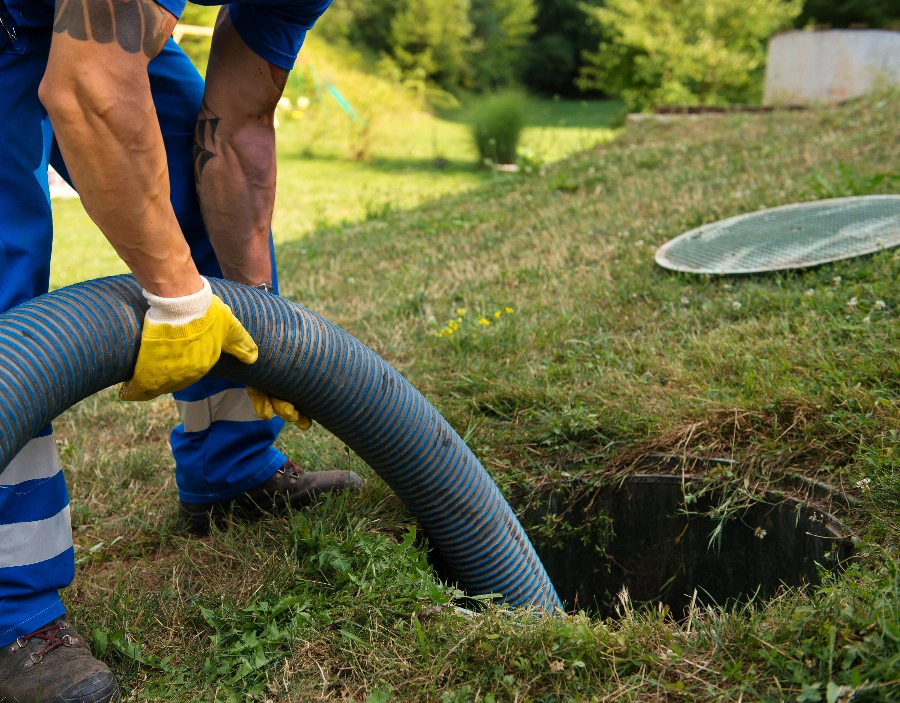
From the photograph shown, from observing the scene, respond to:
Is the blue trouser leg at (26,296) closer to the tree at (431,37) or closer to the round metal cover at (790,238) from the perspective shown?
the round metal cover at (790,238)

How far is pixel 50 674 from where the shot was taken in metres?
1.70

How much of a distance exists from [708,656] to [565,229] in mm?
3738

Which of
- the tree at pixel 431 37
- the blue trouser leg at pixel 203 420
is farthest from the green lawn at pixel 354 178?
the tree at pixel 431 37

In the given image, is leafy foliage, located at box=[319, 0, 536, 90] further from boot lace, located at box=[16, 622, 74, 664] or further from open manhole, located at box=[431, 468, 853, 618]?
boot lace, located at box=[16, 622, 74, 664]

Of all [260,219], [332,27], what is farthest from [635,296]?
[332,27]

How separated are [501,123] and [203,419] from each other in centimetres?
1079

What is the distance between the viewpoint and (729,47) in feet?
52.7

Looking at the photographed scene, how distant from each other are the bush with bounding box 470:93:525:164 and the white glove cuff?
10.8 metres

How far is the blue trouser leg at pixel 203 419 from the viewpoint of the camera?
2.20 m

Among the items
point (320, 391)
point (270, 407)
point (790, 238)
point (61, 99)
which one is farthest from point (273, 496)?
point (790, 238)

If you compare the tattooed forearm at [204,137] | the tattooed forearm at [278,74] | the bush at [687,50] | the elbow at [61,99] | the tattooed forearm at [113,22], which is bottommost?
the tattooed forearm at [204,137]

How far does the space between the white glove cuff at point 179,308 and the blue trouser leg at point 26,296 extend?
358 mm

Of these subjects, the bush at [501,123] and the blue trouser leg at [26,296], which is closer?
the blue trouser leg at [26,296]

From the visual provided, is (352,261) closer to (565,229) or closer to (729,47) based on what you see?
(565,229)
